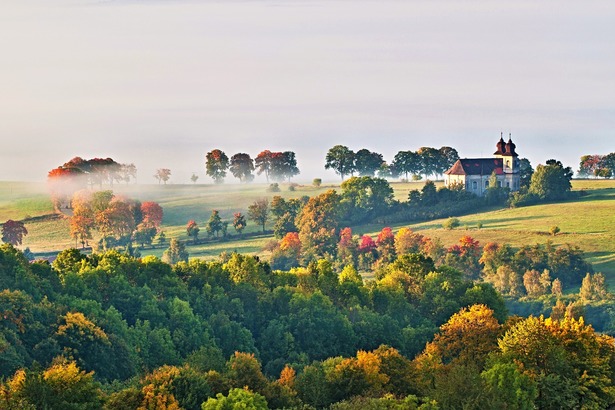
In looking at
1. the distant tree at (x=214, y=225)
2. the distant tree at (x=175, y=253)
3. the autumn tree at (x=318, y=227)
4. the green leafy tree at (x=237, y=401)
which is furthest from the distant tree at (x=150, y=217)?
the green leafy tree at (x=237, y=401)

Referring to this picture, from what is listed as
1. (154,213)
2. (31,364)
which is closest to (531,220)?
(154,213)

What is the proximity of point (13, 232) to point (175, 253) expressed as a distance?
82.7 ft

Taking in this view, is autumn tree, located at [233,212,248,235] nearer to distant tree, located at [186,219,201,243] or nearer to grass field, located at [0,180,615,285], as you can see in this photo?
grass field, located at [0,180,615,285]

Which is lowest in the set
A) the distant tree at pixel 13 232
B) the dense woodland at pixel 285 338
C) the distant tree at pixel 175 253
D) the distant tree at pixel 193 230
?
the dense woodland at pixel 285 338

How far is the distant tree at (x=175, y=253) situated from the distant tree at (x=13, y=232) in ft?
71.3

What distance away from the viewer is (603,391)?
310 feet

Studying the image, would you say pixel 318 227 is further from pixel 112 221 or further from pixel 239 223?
pixel 112 221

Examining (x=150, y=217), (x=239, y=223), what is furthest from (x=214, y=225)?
(x=150, y=217)

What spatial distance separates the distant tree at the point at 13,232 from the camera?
177m

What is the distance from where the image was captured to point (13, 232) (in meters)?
178

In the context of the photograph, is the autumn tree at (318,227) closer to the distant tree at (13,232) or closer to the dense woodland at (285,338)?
the dense woodland at (285,338)

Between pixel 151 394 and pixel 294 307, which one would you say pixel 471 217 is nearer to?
pixel 294 307

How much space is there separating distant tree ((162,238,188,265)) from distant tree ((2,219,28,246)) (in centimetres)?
2174

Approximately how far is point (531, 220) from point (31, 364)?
113m
